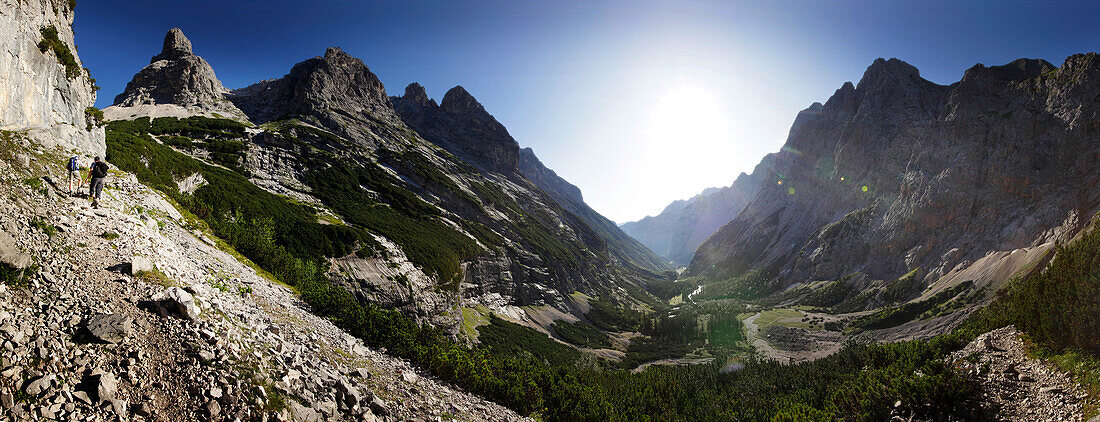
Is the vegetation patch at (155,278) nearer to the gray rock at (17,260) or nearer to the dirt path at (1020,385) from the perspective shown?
the gray rock at (17,260)

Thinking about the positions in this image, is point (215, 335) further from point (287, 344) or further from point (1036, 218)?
point (1036, 218)

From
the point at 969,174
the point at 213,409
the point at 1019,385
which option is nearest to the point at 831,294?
the point at 969,174

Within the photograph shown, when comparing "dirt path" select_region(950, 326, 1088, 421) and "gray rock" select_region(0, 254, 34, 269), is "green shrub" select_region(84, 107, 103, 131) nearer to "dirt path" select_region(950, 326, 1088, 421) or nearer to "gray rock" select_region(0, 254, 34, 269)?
"gray rock" select_region(0, 254, 34, 269)

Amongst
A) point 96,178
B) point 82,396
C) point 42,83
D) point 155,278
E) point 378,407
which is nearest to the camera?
point 82,396

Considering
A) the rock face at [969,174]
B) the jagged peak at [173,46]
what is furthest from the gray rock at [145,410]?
the jagged peak at [173,46]

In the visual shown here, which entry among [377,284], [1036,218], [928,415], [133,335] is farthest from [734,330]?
[133,335]

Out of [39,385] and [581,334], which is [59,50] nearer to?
[39,385]
